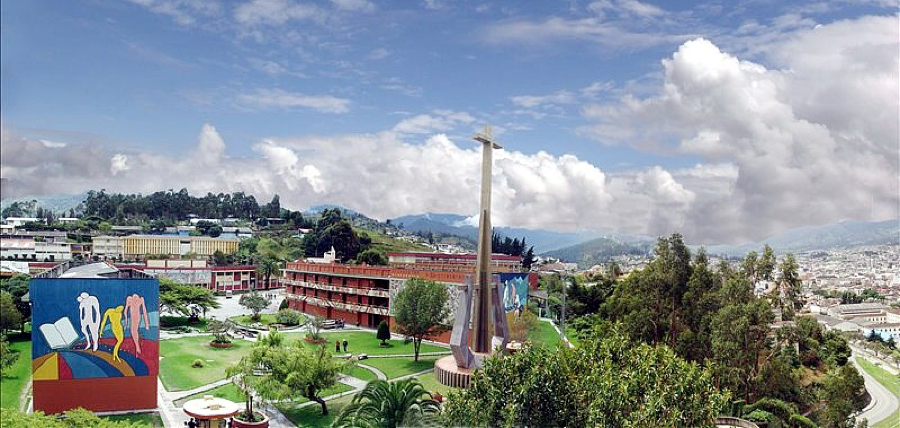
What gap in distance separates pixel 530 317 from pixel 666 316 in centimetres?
363

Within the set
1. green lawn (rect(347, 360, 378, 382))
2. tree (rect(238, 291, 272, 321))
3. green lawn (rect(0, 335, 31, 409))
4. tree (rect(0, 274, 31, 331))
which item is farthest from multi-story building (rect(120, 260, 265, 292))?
green lawn (rect(347, 360, 378, 382))

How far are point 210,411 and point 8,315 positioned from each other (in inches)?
336

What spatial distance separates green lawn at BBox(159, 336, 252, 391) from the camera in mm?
11227

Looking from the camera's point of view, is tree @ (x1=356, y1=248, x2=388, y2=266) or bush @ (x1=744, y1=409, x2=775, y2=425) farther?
tree @ (x1=356, y1=248, x2=388, y2=266)

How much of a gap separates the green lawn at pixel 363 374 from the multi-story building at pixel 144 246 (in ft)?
31.8

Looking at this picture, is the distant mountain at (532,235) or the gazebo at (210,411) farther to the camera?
the distant mountain at (532,235)

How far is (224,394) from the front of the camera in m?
11.0

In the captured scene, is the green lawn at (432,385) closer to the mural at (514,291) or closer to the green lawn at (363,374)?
the green lawn at (363,374)

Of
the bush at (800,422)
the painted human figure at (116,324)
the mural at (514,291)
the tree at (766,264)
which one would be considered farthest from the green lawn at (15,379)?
the tree at (766,264)

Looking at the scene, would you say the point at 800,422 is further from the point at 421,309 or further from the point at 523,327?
the point at 421,309

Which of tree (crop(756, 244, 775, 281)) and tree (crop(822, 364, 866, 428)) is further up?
tree (crop(756, 244, 775, 281))

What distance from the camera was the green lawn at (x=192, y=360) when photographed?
1123cm

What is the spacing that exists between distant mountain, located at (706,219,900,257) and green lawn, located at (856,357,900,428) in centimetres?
251

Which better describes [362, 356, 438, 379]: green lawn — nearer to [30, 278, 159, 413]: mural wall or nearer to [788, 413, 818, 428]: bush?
[30, 278, 159, 413]: mural wall
